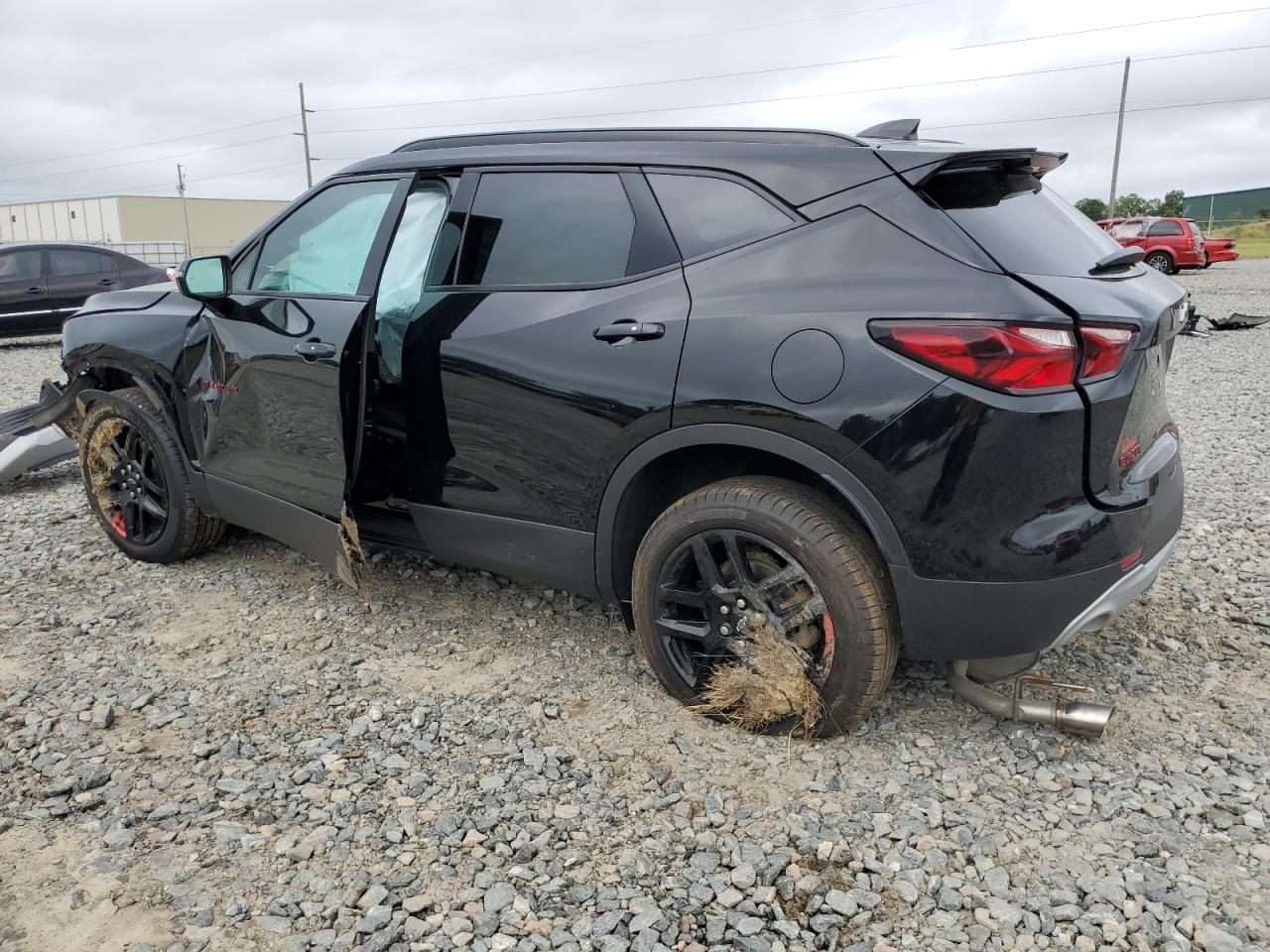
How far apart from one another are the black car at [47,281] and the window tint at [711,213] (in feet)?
42.2

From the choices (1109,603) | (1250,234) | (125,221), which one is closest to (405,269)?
(1109,603)

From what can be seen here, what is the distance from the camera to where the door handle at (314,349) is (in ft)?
11.5

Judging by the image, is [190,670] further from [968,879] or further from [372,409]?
[968,879]

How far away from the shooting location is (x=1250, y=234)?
2014 inches

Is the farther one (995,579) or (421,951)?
(995,579)

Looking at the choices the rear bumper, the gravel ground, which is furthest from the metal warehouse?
the rear bumper

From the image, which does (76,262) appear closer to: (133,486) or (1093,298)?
(133,486)

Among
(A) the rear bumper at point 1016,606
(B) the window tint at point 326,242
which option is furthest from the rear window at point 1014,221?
(B) the window tint at point 326,242

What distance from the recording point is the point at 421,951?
2.22m

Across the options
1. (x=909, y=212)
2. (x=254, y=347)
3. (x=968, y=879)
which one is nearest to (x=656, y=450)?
(x=909, y=212)

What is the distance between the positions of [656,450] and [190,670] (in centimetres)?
201

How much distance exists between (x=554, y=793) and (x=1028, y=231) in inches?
84.0

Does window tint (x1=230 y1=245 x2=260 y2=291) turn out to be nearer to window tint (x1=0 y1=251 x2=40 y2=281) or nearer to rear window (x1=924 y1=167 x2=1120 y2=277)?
rear window (x1=924 y1=167 x2=1120 y2=277)

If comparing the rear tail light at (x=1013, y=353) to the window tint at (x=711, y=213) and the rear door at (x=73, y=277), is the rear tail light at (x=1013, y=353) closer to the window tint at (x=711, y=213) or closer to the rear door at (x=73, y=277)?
the window tint at (x=711, y=213)
